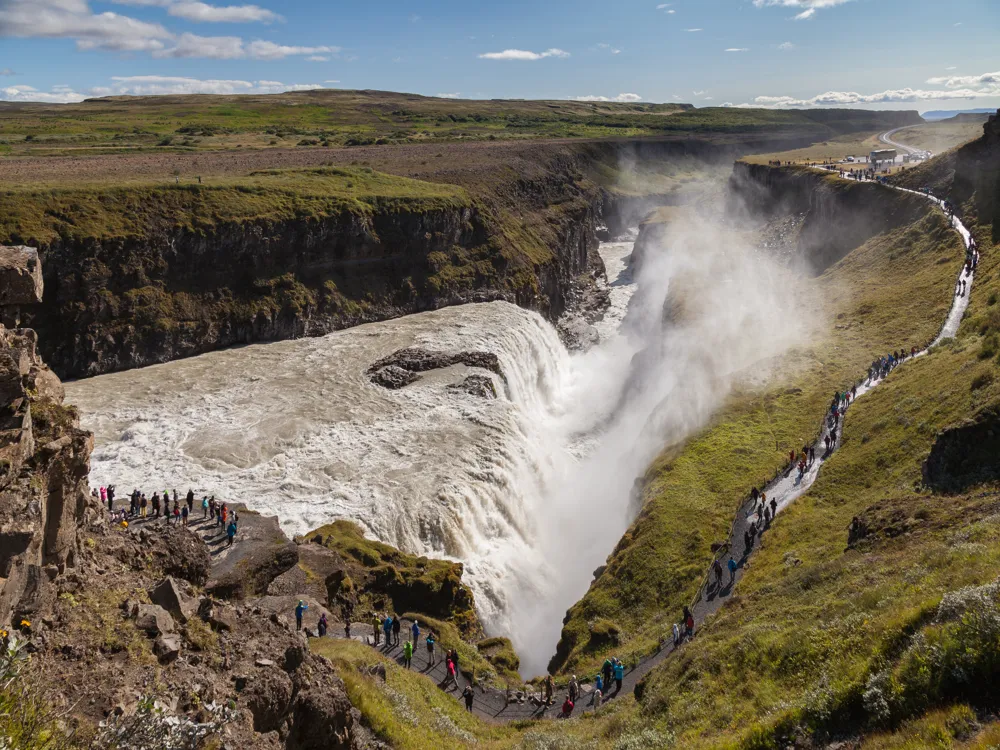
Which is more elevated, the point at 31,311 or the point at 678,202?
the point at 678,202

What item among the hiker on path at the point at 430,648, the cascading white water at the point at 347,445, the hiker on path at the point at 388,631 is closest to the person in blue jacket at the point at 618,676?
the hiker on path at the point at 430,648

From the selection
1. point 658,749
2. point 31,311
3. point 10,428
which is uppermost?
point 10,428

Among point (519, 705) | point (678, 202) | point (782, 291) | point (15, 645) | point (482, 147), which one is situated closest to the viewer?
point (15, 645)

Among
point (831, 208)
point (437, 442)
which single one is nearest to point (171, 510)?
point (437, 442)

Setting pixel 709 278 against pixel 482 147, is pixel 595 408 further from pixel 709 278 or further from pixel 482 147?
pixel 482 147

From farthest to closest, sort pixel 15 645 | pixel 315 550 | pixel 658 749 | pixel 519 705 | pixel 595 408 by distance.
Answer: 1. pixel 595 408
2. pixel 315 550
3. pixel 519 705
4. pixel 658 749
5. pixel 15 645

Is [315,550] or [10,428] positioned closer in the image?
[10,428]

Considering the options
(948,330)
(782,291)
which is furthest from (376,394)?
(782,291)

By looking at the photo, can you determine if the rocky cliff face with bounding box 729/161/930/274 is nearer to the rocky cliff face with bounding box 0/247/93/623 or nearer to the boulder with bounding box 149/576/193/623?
the boulder with bounding box 149/576/193/623
